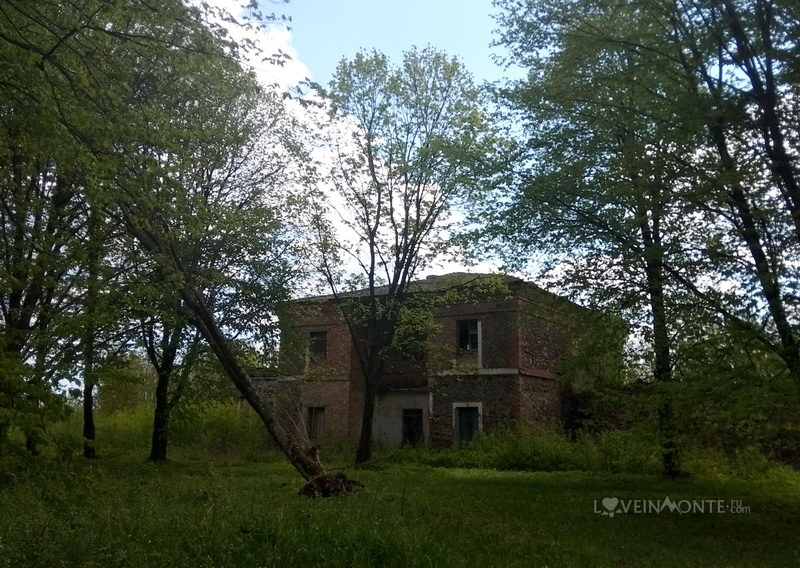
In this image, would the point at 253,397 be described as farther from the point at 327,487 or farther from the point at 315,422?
the point at 315,422

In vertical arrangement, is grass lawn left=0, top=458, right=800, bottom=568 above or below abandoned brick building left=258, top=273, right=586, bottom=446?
below

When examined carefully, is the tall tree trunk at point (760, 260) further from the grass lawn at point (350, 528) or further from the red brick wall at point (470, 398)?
the red brick wall at point (470, 398)

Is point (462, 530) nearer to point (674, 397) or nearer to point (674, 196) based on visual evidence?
point (674, 397)

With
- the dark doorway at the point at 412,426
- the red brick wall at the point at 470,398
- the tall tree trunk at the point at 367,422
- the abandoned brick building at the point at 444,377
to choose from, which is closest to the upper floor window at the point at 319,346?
the abandoned brick building at the point at 444,377

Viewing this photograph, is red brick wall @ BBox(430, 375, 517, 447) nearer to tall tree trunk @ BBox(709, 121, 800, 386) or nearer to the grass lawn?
the grass lawn

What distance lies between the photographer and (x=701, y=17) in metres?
11.2

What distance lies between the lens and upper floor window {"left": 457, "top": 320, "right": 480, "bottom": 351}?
26844 millimetres

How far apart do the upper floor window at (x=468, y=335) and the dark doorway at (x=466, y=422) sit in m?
2.43

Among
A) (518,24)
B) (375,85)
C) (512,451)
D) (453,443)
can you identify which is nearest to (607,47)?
(518,24)

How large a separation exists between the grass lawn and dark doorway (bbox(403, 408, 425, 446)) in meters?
13.0

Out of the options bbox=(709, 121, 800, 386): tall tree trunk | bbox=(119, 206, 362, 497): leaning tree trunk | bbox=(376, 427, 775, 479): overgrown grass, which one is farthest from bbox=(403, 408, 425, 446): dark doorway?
bbox=(709, 121, 800, 386): tall tree trunk

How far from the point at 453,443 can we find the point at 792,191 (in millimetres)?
18332

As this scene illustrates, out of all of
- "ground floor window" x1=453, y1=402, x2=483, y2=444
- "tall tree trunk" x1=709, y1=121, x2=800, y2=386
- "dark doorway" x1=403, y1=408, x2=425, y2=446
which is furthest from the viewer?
"dark doorway" x1=403, y1=408, x2=425, y2=446

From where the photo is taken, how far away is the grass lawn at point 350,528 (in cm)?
609
